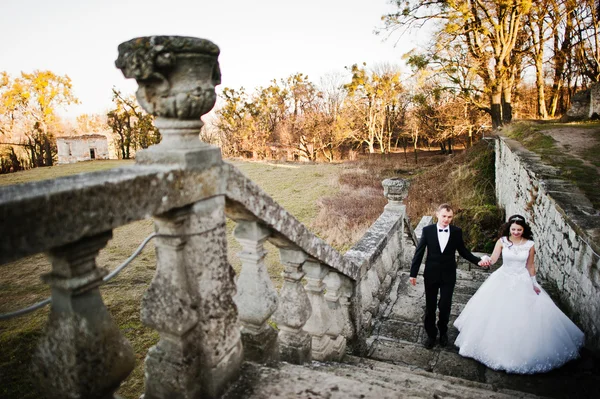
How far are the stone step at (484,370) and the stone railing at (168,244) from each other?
6.73 ft

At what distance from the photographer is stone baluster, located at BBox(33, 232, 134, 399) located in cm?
130

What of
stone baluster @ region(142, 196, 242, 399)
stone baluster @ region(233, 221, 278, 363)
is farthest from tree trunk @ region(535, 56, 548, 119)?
stone baluster @ region(142, 196, 242, 399)

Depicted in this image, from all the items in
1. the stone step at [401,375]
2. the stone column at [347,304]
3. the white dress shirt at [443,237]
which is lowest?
→ the stone step at [401,375]

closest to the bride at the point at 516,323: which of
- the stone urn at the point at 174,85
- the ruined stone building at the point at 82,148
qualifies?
the stone urn at the point at 174,85

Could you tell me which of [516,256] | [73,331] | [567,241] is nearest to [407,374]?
[516,256]

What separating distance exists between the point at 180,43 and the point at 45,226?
0.90 m

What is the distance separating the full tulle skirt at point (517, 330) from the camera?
351 cm

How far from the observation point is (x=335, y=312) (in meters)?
3.40

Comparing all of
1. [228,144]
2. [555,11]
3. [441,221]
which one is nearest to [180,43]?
[441,221]

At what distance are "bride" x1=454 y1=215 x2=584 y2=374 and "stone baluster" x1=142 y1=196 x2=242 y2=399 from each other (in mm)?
3085

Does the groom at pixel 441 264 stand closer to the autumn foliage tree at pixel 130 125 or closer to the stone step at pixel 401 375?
the stone step at pixel 401 375

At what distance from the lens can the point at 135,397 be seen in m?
4.62

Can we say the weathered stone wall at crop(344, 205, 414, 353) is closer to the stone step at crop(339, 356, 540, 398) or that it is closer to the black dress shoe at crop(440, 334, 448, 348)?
the stone step at crop(339, 356, 540, 398)

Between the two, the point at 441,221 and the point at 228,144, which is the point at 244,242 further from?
the point at 228,144
